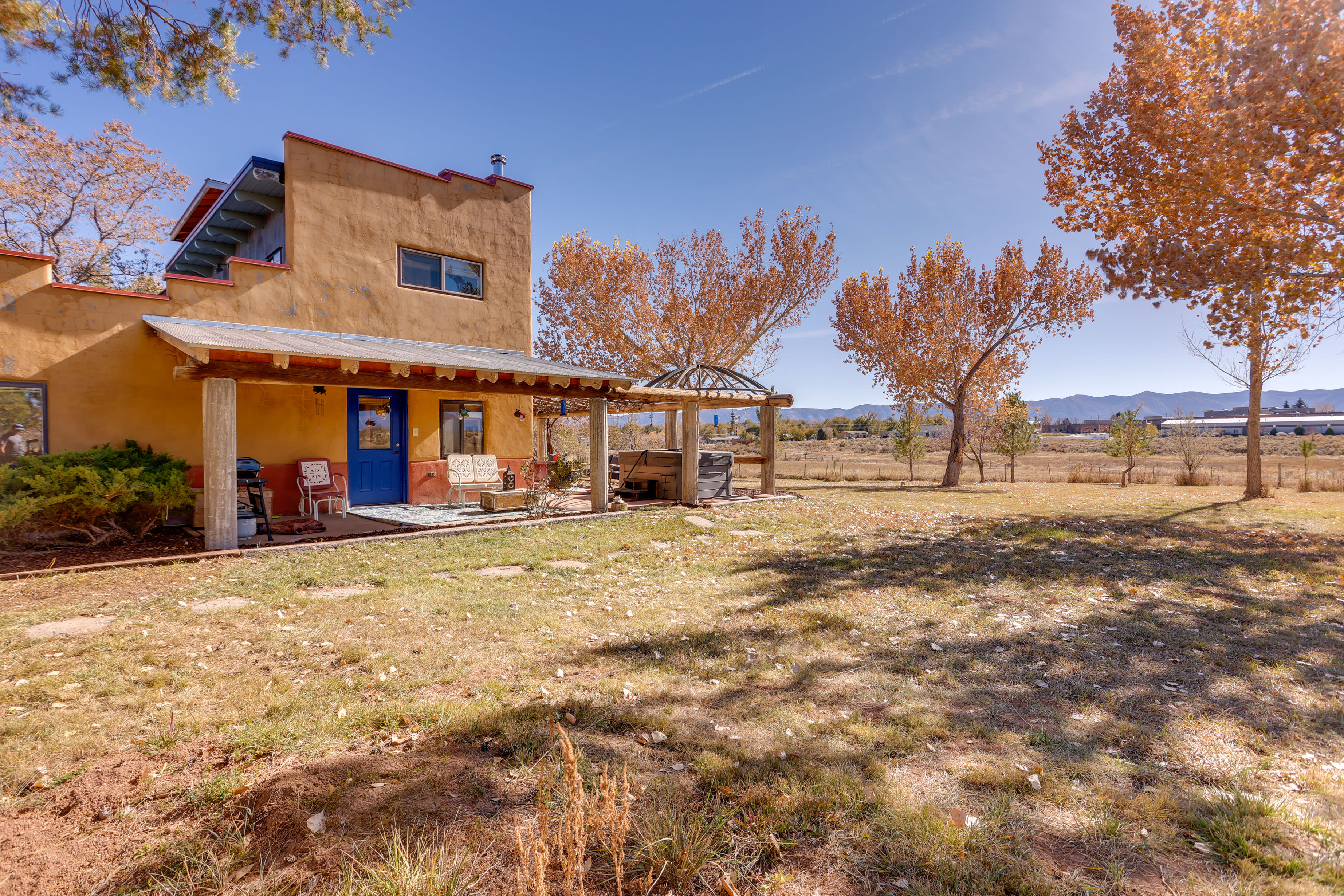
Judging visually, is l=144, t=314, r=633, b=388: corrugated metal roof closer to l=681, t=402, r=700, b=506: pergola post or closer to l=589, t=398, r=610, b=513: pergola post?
l=589, t=398, r=610, b=513: pergola post

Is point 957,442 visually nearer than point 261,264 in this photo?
No

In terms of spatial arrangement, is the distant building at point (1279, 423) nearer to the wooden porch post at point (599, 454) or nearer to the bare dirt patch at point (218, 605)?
the wooden porch post at point (599, 454)

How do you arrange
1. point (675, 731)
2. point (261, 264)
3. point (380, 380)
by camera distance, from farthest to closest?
point (261, 264) < point (380, 380) < point (675, 731)

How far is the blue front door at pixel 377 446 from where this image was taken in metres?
10.7

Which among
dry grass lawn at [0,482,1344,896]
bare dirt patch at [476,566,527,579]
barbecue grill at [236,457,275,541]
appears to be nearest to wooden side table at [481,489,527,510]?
barbecue grill at [236,457,275,541]

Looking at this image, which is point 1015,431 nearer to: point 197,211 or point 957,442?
point 957,442

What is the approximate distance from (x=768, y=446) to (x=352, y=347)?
874 cm

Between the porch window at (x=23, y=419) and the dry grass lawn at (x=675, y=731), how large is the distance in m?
3.29

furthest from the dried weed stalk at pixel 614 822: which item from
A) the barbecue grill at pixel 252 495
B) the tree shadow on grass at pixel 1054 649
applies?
the barbecue grill at pixel 252 495

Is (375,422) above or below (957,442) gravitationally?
above

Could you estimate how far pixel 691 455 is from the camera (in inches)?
472

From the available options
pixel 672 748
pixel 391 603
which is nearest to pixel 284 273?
pixel 391 603

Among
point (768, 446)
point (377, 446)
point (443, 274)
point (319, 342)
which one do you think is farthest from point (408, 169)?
point (768, 446)

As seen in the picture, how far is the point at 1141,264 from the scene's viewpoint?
9375 millimetres
